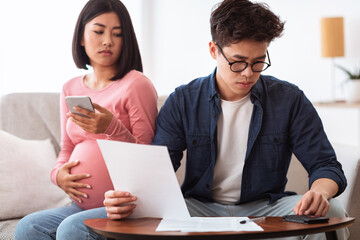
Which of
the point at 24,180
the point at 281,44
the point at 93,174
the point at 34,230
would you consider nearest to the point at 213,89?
the point at 93,174

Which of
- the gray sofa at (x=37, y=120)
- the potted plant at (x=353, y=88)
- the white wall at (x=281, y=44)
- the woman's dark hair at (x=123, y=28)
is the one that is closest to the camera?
the woman's dark hair at (x=123, y=28)

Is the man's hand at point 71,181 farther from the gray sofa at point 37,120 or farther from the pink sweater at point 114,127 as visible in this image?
the gray sofa at point 37,120

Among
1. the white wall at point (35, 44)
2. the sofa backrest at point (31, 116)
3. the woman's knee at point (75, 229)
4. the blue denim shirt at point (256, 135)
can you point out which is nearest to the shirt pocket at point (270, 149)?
the blue denim shirt at point (256, 135)

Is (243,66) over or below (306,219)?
over

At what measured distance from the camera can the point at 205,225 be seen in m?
1.13

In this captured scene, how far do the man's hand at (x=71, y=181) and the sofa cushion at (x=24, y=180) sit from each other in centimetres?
35

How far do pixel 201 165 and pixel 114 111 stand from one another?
38 centimetres

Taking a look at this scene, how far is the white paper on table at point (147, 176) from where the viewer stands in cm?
120

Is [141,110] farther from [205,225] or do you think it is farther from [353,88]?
[353,88]

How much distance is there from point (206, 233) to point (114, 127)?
0.65 m

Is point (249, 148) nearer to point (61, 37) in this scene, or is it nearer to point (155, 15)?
point (61, 37)

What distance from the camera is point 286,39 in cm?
389

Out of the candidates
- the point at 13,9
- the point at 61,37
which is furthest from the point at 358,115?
the point at 13,9

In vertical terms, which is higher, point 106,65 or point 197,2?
point 197,2
